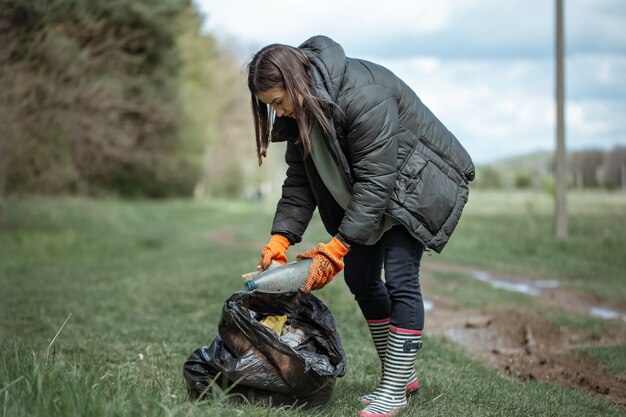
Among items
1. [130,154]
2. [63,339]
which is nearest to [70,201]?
[130,154]

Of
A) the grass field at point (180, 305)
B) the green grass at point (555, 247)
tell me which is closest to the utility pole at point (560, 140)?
the green grass at point (555, 247)

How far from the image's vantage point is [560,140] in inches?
593

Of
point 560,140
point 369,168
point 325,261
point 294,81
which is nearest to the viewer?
point 294,81

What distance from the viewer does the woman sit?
3385mm

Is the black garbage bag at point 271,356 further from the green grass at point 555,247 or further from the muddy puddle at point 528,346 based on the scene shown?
the green grass at point 555,247

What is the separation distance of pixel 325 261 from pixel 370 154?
56cm

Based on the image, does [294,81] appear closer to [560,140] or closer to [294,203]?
[294,203]

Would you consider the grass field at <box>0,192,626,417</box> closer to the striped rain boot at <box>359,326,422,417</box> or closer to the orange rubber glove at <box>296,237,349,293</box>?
the striped rain boot at <box>359,326,422,417</box>

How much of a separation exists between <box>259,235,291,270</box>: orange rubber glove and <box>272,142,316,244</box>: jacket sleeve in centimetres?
4

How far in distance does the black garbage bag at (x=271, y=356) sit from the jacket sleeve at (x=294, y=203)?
0.35 metres

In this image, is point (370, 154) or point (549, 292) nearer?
point (370, 154)

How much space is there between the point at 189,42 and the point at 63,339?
3103cm

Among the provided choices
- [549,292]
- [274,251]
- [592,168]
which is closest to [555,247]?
[549,292]

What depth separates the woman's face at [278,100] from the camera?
11.2ft
